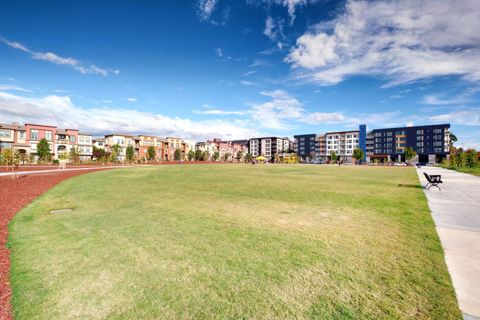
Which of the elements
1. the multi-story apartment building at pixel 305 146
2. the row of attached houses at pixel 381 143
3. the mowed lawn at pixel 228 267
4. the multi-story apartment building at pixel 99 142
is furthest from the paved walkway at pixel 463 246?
the multi-story apartment building at pixel 305 146

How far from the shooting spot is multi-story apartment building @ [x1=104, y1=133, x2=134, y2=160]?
288 ft

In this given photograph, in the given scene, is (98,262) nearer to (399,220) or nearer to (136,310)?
(136,310)

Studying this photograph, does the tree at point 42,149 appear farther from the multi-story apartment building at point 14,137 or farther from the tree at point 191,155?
the tree at point 191,155

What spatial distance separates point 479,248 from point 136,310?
729 cm

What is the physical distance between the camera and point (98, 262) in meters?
4.84

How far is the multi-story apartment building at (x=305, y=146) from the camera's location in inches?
5453

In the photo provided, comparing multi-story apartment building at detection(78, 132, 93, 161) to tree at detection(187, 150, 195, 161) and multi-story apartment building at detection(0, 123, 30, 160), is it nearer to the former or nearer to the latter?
multi-story apartment building at detection(0, 123, 30, 160)

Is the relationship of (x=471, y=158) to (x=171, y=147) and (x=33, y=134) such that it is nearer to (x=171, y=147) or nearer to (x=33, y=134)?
(x=171, y=147)

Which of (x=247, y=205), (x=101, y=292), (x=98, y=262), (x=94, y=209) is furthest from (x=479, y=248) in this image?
(x=94, y=209)

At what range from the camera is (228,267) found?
461 centimetres

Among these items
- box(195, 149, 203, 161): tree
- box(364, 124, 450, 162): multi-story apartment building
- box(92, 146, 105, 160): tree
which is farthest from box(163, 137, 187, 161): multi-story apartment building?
box(364, 124, 450, 162): multi-story apartment building

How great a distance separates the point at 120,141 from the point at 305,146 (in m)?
99.5

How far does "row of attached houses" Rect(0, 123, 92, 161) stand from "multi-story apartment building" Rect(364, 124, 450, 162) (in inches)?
4855

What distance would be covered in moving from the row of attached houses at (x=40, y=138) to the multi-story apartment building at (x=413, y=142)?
123309 millimetres
